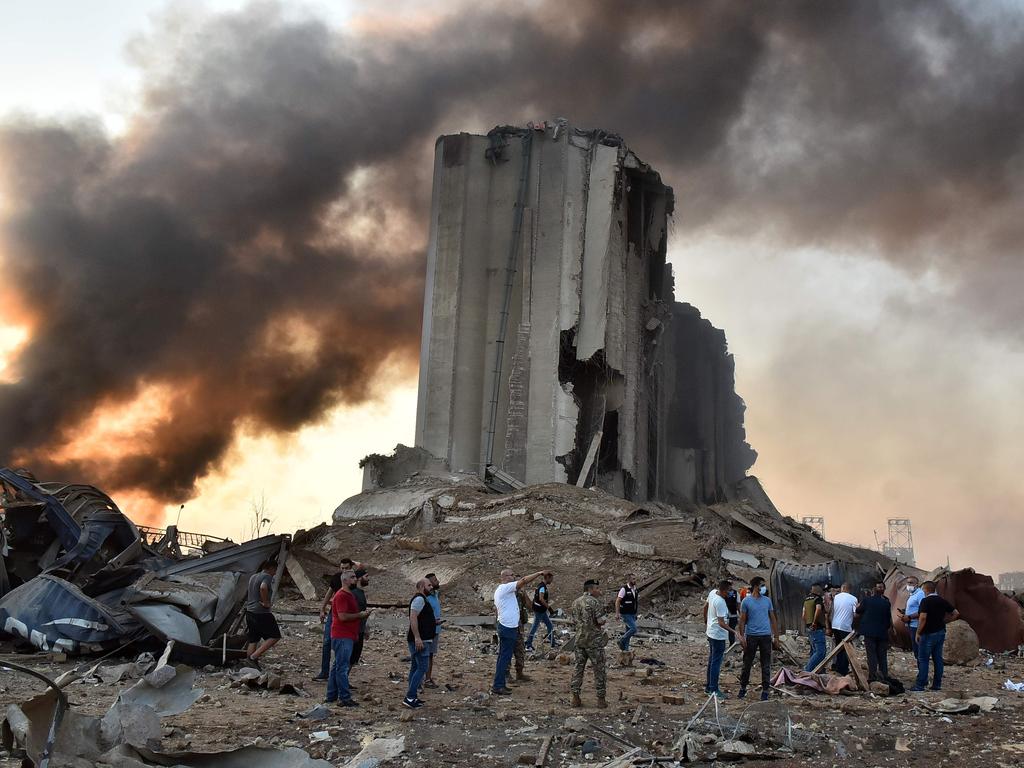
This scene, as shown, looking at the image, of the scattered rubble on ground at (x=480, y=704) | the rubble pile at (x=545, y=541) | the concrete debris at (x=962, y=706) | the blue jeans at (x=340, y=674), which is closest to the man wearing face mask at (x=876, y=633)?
the scattered rubble on ground at (x=480, y=704)

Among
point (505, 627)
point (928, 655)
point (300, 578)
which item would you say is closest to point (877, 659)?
point (928, 655)

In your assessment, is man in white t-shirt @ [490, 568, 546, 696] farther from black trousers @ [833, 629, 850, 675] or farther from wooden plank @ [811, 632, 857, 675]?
black trousers @ [833, 629, 850, 675]

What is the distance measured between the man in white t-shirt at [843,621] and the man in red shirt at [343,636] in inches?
219

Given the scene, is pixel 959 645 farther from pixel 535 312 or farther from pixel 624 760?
pixel 535 312

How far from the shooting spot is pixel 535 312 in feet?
115

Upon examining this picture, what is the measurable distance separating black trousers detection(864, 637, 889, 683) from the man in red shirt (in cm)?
571

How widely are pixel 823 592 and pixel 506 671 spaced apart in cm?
471

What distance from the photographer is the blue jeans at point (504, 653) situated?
9.91m

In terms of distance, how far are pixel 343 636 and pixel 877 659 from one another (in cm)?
598

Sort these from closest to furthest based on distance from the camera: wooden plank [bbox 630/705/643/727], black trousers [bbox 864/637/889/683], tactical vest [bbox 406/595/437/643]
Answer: wooden plank [bbox 630/705/643/727]
tactical vest [bbox 406/595/437/643]
black trousers [bbox 864/637/889/683]

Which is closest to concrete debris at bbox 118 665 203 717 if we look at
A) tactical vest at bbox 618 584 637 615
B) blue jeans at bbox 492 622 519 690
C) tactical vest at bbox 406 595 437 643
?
tactical vest at bbox 406 595 437 643

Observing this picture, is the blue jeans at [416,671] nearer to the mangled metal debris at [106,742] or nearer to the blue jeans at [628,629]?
the mangled metal debris at [106,742]

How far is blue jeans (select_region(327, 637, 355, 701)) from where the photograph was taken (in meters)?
9.01

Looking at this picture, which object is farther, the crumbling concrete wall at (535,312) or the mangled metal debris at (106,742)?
the crumbling concrete wall at (535,312)
